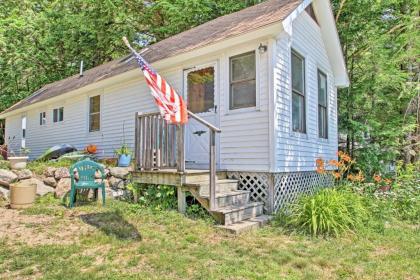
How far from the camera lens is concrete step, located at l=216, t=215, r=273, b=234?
518 centimetres

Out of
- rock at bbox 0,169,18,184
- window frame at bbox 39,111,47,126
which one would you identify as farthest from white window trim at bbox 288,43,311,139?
window frame at bbox 39,111,47,126

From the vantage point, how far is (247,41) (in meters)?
6.57

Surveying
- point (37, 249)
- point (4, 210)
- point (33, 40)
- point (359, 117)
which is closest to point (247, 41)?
point (37, 249)

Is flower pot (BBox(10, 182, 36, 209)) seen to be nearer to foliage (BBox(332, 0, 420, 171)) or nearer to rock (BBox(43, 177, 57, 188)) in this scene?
rock (BBox(43, 177, 57, 188))

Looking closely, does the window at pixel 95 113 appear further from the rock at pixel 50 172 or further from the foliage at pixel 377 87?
the foliage at pixel 377 87

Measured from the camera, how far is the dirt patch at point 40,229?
4.62m

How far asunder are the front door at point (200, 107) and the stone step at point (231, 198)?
1.32 metres

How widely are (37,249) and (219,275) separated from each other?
89.4 inches

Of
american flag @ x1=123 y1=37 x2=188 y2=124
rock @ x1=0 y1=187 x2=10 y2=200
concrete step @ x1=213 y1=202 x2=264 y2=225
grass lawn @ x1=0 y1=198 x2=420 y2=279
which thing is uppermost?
american flag @ x1=123 y1=37 x2=188 y2=124

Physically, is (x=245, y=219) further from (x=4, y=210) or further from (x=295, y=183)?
(x=4, y=210)

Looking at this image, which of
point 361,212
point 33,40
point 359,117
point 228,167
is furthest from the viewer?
point 33,40

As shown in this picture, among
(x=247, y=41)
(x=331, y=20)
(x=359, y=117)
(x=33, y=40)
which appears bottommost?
(x=359, y=117)

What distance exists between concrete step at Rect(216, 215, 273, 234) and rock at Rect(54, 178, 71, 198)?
3.71m

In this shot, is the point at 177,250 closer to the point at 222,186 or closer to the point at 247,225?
the point at 247,225
